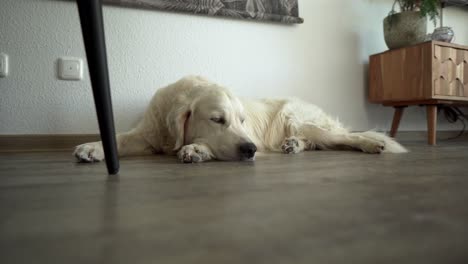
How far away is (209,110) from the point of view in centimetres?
136

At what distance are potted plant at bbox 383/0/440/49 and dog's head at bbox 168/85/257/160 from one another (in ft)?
5.37

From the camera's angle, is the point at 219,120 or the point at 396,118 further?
the point at 396,118

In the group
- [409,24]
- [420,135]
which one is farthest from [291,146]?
[420,135]

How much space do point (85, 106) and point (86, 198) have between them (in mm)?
1452

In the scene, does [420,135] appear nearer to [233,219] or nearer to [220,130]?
[220,130]

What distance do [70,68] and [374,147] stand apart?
1763 mm

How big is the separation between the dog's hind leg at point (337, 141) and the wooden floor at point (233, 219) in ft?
2.40

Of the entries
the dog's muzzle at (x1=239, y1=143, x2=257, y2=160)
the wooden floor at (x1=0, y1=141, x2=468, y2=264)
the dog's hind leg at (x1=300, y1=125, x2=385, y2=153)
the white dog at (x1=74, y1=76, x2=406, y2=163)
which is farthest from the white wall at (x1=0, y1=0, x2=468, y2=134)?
the wooden floor at (x1=0, y1=141, x2=468, y2=264)

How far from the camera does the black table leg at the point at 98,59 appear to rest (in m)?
0.63

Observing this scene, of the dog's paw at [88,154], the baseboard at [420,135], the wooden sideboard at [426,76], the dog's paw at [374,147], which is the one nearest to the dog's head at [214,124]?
the dog's paw at [88,154]

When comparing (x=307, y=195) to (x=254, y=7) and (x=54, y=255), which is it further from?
(x=254, y=7)

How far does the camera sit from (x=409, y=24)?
91.1 inches

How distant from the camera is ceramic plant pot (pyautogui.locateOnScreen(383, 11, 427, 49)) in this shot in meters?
2.31

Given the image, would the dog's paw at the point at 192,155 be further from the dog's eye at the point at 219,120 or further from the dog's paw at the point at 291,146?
the dog's paw at the point at 291,146
